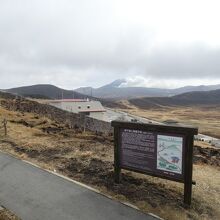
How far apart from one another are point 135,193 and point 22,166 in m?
4.04

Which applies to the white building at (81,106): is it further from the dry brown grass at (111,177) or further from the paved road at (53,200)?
the paved road at (53,200)

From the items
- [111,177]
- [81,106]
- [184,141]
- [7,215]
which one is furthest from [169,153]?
[81,106]

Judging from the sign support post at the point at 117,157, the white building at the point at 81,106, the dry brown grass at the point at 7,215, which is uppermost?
the sign support post at the point at 117,157

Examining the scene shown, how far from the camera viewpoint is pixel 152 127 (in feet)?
24.9

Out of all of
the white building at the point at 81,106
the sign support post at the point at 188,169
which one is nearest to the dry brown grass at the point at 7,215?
the sign support post at the point at 188,169

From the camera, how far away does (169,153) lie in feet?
24.2

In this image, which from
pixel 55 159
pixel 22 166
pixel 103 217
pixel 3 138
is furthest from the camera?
pixel 3 138

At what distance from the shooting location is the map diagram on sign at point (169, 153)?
7.25 m

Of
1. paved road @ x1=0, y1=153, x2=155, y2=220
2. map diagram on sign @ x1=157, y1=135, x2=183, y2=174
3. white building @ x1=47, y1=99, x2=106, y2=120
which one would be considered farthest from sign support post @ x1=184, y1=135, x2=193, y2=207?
white building @ x1=47, y1=99, x2=106, y2=120

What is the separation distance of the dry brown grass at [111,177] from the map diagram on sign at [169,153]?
30.5 inches

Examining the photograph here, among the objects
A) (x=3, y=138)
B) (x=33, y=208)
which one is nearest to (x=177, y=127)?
(x=33, y=208)

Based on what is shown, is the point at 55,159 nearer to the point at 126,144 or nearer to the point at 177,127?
the point at 126,144

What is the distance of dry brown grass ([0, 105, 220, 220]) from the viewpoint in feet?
24.0

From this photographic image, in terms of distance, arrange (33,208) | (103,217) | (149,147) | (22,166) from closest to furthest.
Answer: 1. (103,217)
2. (33,208)
3. (149,147)
4. (22,166)
